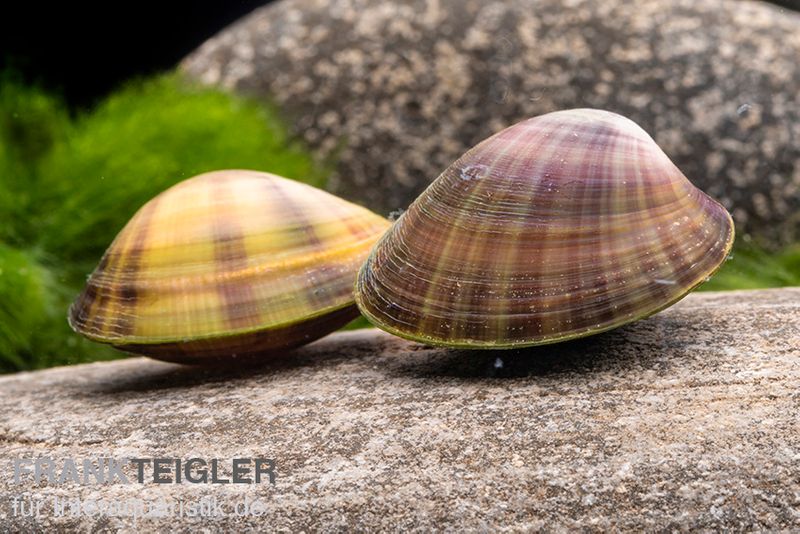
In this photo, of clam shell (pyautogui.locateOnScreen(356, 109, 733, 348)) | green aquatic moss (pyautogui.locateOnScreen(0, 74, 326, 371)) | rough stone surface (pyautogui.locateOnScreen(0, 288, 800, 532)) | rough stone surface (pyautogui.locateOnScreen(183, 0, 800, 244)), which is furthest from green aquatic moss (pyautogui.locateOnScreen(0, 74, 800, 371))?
clam shell (pyautogui.locateOnScreen(356, 109, 733, 348))

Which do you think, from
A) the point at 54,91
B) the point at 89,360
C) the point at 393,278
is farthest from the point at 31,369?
the point at 393,278

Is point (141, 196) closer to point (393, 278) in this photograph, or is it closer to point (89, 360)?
point (89, 360)

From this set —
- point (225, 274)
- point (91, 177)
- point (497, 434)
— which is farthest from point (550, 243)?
point (91, 177)

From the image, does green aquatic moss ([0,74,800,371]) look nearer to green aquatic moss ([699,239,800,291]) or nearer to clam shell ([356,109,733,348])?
green aquatic moss ([699,239,800,291])

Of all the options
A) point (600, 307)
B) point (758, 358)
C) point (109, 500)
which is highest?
point (600, 307)

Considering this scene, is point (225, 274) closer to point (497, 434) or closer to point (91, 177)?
point (497, 434)
